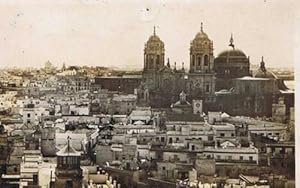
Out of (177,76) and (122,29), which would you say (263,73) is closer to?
(177,76)

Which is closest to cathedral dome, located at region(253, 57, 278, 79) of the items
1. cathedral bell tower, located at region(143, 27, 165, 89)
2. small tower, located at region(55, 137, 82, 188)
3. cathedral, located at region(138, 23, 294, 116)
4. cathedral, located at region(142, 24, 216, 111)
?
cathedral, located at region(138, 23, 294, 116)

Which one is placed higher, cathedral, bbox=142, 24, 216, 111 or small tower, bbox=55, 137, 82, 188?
cathedral, bbox=142, 24, 216, 111

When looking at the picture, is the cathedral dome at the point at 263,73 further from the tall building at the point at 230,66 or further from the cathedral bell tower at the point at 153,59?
the cathedral bell tower at the point at 153,59

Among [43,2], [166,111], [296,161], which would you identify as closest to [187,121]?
[166,111]

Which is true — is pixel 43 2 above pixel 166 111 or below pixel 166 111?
above

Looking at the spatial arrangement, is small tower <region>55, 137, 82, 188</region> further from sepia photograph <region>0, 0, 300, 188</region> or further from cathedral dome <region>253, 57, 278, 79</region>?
cathedral dome <region>253, 57, 278, 79</region>

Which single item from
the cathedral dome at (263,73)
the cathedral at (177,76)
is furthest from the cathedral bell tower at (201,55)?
the cathedral dome at (263,73)

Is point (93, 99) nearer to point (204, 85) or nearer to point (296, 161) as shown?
point (204, 85)
